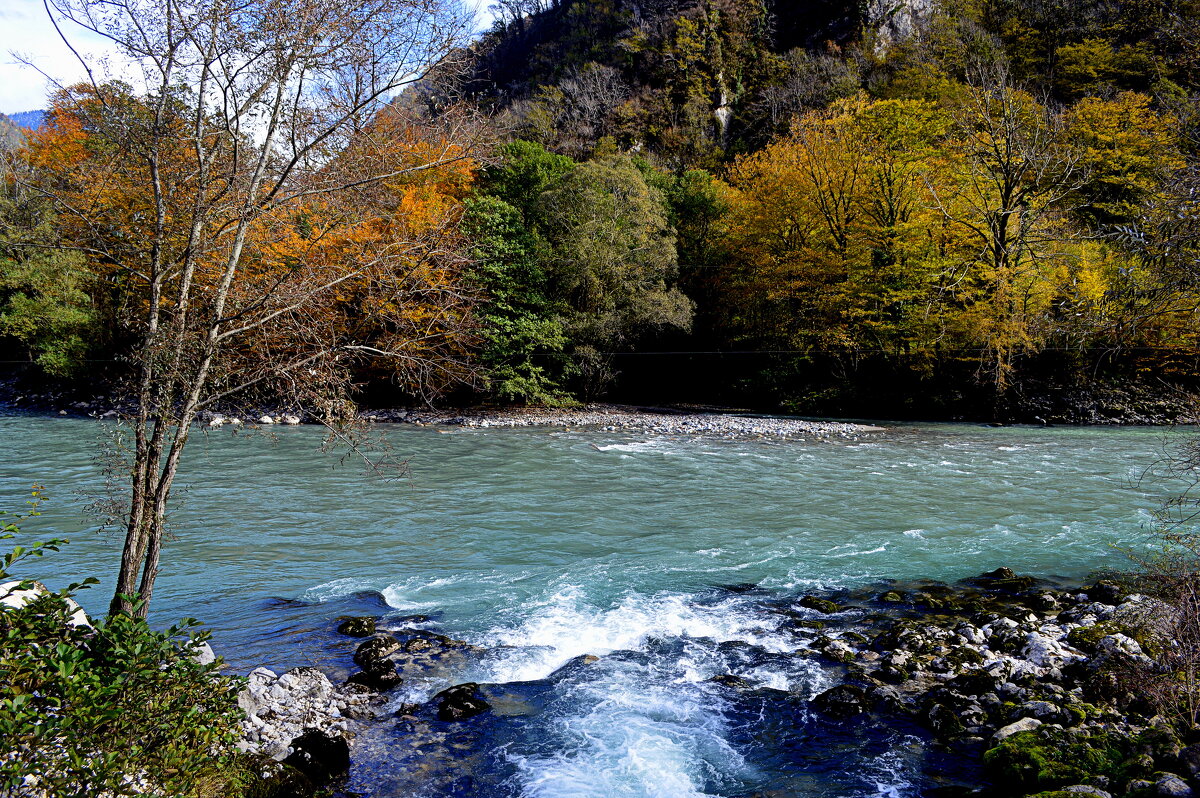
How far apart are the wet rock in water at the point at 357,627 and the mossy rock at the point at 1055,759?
628cm

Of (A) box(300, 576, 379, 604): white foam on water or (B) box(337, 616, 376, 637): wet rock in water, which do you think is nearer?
(B) box(337, 616, 376, 637): wet rock in water

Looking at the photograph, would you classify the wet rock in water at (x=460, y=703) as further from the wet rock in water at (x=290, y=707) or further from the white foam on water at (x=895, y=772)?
the white foam on water at (x=895, y=772)

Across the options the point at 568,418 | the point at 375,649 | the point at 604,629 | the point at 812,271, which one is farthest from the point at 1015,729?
the point at 812,271

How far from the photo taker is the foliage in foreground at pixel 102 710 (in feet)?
10.1

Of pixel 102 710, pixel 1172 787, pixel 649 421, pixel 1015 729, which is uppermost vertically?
pixel 102 710

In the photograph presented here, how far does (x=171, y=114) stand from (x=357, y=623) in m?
5.60

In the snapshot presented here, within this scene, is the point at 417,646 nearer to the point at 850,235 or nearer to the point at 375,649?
the point at 375,649

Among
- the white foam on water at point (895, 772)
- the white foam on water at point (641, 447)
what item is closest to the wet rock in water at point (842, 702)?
the white foam on water at point (895, 772)

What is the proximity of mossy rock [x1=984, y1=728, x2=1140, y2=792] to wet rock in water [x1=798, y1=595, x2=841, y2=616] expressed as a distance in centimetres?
328

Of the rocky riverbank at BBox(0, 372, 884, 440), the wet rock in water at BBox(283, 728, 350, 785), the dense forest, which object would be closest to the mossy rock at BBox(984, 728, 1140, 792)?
the wet rock in water at BBox(283, 728, 350, 785)

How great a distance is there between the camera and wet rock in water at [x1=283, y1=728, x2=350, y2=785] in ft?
17.3

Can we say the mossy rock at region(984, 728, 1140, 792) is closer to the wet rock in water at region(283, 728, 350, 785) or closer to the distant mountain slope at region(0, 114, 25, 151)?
the wet rock in water at region(283, 728, 350, 785)

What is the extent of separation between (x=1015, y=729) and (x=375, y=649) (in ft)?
19.8

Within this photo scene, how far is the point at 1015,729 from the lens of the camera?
5.71 m
